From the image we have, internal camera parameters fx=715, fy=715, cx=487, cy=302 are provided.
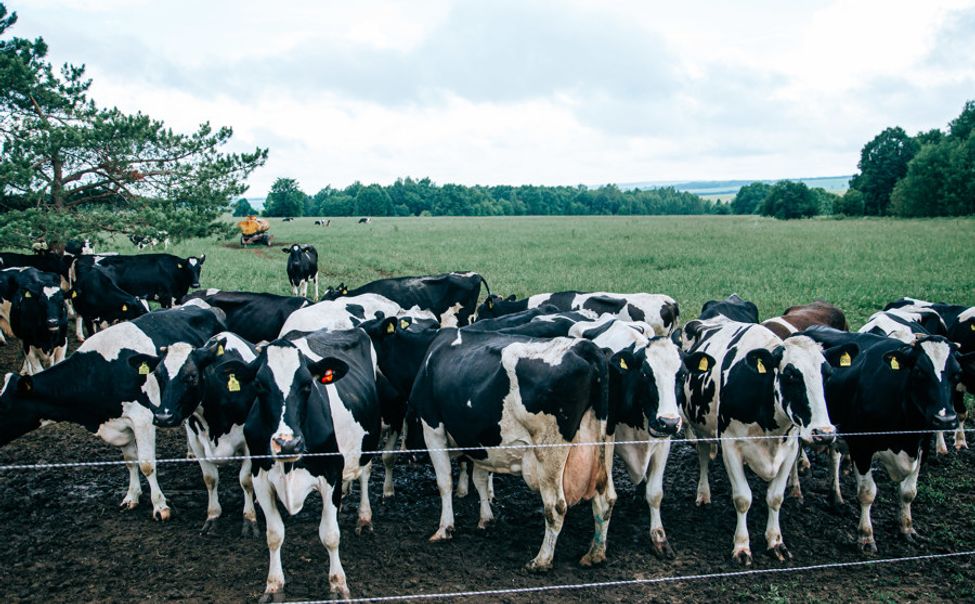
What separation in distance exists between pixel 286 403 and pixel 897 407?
578 cm

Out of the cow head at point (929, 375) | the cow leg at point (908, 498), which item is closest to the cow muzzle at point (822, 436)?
the cow head at point (929, 375)

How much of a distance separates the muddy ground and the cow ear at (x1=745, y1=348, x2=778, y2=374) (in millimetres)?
1738

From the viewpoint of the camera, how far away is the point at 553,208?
124875 mm

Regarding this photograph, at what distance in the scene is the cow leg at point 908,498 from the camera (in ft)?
22.9

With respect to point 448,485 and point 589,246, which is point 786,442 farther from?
point 589,246

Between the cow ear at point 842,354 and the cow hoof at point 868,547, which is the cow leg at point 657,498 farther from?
the cow ear at point 842,354

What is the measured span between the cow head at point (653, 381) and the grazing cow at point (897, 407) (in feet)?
5.34

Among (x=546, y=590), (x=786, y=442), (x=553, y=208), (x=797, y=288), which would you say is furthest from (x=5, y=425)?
(x=553, y=208)

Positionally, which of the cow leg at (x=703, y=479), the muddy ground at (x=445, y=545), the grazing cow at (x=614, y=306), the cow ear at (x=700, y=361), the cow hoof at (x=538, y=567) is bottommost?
the muddy ground at (x=445, y=545)

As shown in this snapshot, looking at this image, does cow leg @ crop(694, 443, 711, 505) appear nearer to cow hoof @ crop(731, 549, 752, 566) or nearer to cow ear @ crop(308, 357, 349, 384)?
cow hoof @ crop(731, 549, 752, 566)

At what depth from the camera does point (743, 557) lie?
6.55 m

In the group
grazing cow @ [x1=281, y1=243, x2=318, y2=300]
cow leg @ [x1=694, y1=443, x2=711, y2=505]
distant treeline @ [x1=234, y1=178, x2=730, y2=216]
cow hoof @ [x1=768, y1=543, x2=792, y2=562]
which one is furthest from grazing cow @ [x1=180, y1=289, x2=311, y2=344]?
distant treeline @ [x1=234, y1=178, x2=730, y2=216]

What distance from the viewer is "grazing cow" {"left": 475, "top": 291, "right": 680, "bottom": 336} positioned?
13.0 m

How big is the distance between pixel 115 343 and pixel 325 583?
159 inches
